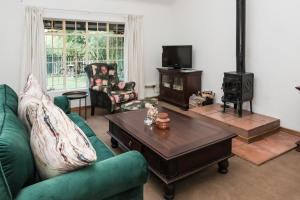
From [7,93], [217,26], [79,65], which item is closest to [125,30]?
[79,65]

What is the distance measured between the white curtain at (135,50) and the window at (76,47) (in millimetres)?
265

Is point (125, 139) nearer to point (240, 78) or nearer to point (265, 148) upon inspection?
point (265, 148)

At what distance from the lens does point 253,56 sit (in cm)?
406

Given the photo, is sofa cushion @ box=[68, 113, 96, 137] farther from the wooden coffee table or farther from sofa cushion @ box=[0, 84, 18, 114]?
sofa cushion @ box=[0, 84, 18, 114]

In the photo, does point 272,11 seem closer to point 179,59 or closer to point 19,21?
point 179,59

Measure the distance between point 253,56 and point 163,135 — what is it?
2594 millimetres

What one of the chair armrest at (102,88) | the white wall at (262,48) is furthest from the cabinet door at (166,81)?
the chair armrest at (102,88)

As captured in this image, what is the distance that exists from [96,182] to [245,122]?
2.95 meters

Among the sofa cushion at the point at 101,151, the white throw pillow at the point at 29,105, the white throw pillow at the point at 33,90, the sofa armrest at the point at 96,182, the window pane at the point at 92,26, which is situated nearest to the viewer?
the sofa armrest at the point at 96,182

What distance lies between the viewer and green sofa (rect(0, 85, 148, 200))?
1.05m

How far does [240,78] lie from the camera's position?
3.80 m

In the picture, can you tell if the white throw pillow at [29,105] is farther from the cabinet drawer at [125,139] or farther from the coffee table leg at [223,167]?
the coffee table leg at [223,167]

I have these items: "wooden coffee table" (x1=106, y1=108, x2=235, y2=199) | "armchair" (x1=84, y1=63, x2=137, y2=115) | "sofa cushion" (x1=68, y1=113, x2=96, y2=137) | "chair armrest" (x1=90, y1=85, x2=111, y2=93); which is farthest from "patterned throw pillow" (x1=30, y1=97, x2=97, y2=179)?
"chair armrest" (x1=90, y1=85, x2=111, y2=93)

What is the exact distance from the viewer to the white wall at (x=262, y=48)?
352 centimetres
